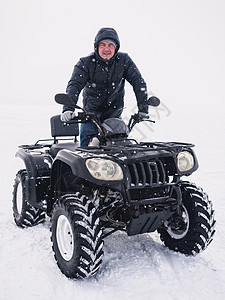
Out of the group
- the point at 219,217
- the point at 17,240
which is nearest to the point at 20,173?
the point at 17,240

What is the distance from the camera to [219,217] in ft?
15.1

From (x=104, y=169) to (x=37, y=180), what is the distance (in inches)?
60.8

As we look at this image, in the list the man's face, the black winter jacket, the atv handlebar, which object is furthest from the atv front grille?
the man's face

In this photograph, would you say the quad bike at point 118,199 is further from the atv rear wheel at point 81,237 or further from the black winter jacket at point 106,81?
the black winter jacket at point 106,81

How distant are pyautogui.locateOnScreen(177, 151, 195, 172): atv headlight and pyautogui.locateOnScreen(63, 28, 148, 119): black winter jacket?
1229 mm

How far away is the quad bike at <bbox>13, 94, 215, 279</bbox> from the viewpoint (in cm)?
267

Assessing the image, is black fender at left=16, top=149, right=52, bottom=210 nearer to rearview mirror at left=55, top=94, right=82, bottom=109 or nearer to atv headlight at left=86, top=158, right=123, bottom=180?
rearview mirror at left=55, top=94, right=82, bottom=109

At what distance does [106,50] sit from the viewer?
384 cm

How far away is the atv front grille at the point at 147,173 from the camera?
A: 2691 millimetres

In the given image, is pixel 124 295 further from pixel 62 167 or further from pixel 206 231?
pixel 62 167

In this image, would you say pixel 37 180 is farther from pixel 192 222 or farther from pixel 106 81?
pixel 192 222

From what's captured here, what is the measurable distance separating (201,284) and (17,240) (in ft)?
7.38

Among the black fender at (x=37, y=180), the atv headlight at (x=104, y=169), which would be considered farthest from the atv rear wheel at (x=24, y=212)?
the atv headlight at (x=104, y=169)

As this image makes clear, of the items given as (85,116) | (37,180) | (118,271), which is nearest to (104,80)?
(85,116)
